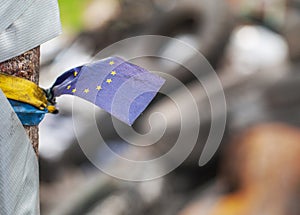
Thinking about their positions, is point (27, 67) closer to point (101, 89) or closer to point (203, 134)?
point (101, 89)

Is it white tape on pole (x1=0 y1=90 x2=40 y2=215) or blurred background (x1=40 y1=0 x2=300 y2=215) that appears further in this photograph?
blurred background (x1=40 y1=0 x2=300 y2=215)

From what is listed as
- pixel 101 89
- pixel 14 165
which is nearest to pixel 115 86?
pixel 101 89

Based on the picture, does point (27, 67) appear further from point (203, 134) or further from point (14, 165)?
point (203, 134)

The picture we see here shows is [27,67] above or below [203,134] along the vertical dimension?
above

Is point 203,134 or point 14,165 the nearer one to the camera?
point 14,165

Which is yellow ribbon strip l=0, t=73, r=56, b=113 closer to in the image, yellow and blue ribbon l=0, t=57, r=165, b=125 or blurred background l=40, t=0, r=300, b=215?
yellow and blue ribbon l=0, t=57, r=165, b=125

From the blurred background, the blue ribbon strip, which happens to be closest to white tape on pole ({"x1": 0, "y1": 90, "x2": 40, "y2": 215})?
the blue ribbon strip

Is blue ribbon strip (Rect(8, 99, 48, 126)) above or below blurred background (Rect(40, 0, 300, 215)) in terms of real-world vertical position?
above
